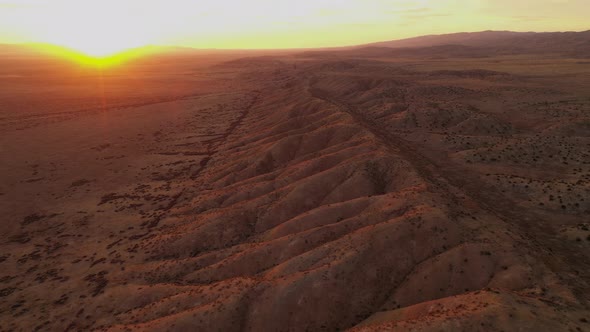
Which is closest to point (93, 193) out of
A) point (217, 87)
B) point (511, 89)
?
point (511, 89)

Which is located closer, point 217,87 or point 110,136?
point 110,136

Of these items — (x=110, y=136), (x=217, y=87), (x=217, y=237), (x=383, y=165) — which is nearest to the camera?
(x=217, y=237)

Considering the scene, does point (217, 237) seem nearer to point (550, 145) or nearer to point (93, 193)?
point (93, 193)

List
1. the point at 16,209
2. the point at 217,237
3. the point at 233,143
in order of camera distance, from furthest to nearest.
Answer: the point at 233,143, the point at 16,209, the point at 217,237

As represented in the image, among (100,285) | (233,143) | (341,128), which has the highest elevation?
(341,128)

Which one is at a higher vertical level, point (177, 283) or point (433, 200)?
point (433, 200)

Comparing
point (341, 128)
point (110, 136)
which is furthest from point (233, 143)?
point (110, 136)
